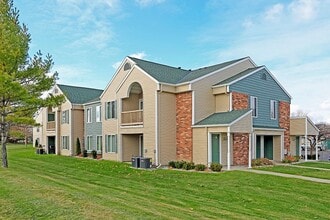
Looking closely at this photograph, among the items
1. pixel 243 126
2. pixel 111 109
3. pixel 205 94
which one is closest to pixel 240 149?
pixel 243 126

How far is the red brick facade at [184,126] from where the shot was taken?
76.2ft

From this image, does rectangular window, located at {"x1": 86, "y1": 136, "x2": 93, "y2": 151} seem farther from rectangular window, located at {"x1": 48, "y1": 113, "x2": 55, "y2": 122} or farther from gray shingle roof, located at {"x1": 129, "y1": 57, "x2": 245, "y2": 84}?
gray shingle roof, located at {"x1": 129, "y1": 57, "x2": 245, "y2": 84}

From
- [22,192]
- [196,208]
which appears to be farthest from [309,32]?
[22,192]

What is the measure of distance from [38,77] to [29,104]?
1649mm

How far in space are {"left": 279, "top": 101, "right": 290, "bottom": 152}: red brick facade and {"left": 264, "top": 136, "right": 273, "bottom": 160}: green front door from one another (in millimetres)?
1563

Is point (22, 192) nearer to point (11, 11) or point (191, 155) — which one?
point (11, 11)

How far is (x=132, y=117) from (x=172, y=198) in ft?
51.0

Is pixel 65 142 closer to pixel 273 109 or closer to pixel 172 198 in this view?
pixel 273 109

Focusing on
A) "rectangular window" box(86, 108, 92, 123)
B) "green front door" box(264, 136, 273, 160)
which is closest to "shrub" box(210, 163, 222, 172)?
"green front door" box(264, 136, 273, 160)

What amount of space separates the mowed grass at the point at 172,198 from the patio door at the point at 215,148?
410 cm

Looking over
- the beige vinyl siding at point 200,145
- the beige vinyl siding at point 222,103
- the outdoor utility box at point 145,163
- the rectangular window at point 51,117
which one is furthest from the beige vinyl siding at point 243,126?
the rectangular window at point 51,117

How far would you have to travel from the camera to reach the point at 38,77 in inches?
755

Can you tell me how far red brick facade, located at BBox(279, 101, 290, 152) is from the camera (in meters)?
27.5

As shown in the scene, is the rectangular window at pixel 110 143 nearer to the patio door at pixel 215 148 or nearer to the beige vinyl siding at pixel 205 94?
the beige vinyl siding at pixel 205 94
